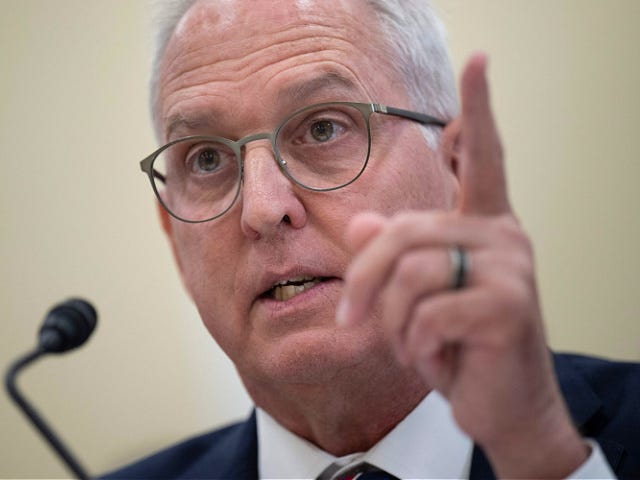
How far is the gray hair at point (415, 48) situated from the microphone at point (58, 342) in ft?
2.26

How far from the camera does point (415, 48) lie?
4.78 ft

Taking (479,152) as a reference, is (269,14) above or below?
above

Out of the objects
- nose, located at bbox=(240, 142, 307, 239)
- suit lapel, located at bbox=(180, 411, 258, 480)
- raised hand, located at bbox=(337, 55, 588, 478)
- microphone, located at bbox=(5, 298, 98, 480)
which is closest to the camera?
raised hand, located at bbox=(337, 55, 588, 478)

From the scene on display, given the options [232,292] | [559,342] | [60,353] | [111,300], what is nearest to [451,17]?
[559,342]

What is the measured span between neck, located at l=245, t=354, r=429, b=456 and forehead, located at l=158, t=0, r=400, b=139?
559 mm

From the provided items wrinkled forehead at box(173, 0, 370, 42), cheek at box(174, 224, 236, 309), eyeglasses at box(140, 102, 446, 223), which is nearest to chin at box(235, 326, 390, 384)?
cheek at box(174, 224, 236, 309)

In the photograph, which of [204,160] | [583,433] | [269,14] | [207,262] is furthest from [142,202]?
[583,433]

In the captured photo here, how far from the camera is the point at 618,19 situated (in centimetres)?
193

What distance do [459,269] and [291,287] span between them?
598 mm

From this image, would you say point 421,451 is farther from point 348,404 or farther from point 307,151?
point 307,151

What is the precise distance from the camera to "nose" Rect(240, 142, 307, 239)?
121cm

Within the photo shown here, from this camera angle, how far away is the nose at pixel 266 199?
1.21 meters

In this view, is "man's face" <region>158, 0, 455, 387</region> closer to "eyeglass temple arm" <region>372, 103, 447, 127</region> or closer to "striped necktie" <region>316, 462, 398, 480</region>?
"eyeglass temple arm" <region>372, 103, 447, 127</region>

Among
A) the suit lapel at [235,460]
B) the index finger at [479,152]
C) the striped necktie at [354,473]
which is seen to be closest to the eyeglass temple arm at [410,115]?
the index finger at [479,152]
